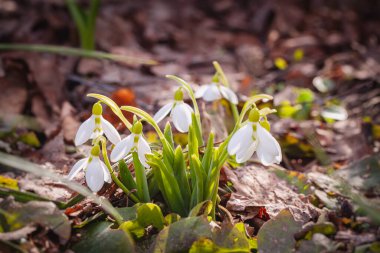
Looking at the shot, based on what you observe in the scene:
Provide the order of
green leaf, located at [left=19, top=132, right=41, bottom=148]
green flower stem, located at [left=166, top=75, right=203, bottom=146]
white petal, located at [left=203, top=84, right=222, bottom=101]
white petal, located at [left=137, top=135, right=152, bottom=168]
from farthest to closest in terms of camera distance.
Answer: green leaf, located at [left=19, top=132, right=41, bottom=148] < white petal, located at [left=203, top=84, right=222, bottom=101] < green flower stem, located at [left=166, top=75, right=203, bottom=146] < white petal, located at [left=137, top=135, right=152, bottom=168]

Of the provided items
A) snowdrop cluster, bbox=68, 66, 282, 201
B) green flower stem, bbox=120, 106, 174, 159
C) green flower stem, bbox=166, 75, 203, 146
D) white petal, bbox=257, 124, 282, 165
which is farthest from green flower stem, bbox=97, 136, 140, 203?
white petal, bbox=257, 124, 282, 165

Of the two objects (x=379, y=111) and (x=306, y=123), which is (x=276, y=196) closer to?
(x=306, y=123)

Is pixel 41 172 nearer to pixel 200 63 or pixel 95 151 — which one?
pixel 95 151

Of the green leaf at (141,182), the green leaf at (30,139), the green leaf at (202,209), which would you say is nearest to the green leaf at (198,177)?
the green leaf at (202,209)

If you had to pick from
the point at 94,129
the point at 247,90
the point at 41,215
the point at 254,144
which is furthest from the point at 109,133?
the point at 247,90

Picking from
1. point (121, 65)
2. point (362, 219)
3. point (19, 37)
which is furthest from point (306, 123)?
point (19, 37)

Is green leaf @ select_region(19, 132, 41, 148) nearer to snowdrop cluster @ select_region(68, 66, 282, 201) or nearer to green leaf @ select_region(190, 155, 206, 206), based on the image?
snowdrop cluster @ select_region(68, 66, 282, 201)
